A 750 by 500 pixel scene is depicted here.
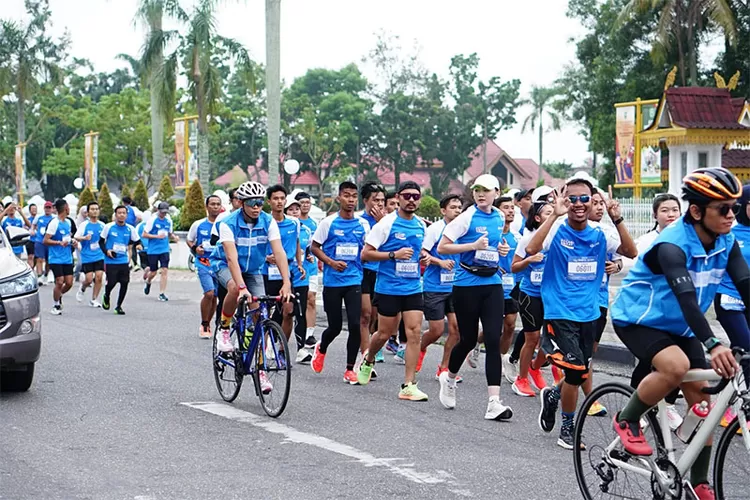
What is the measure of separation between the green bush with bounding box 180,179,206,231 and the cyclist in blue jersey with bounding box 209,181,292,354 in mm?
26817

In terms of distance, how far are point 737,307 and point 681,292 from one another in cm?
271

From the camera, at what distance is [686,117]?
3622 cm

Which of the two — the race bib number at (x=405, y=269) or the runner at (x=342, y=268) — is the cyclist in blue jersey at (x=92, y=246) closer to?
the runner at (x=342, y=268)

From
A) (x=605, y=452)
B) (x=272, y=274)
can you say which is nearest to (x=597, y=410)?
(x=605, y=452)

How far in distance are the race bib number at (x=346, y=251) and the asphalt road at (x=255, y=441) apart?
119 cm

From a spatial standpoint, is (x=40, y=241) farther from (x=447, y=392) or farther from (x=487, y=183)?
(x=487, y=183)

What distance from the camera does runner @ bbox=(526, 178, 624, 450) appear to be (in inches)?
309

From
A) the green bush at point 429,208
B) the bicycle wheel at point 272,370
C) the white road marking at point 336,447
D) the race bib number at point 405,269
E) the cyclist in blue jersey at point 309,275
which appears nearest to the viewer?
the white road marking at point 336,447

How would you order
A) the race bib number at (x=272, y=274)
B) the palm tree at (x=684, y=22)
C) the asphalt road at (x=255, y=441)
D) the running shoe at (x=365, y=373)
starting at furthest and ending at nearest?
the palm tree at (x=684, y=22), the race bib number at (x=272, y=274), the running shoe at (x=365, y=373), the asphalt road at (x=255, y=441)

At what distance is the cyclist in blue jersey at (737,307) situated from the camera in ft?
18.4

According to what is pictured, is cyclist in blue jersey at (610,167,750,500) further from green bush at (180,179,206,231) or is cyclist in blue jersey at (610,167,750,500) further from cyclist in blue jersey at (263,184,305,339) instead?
green bush at (180,179,206,231)

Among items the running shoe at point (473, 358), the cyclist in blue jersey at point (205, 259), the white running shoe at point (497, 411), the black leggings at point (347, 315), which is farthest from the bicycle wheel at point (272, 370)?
the cyclist in blue jersey at point (205, 259)

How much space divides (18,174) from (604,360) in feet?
198

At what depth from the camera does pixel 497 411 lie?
8.88m
